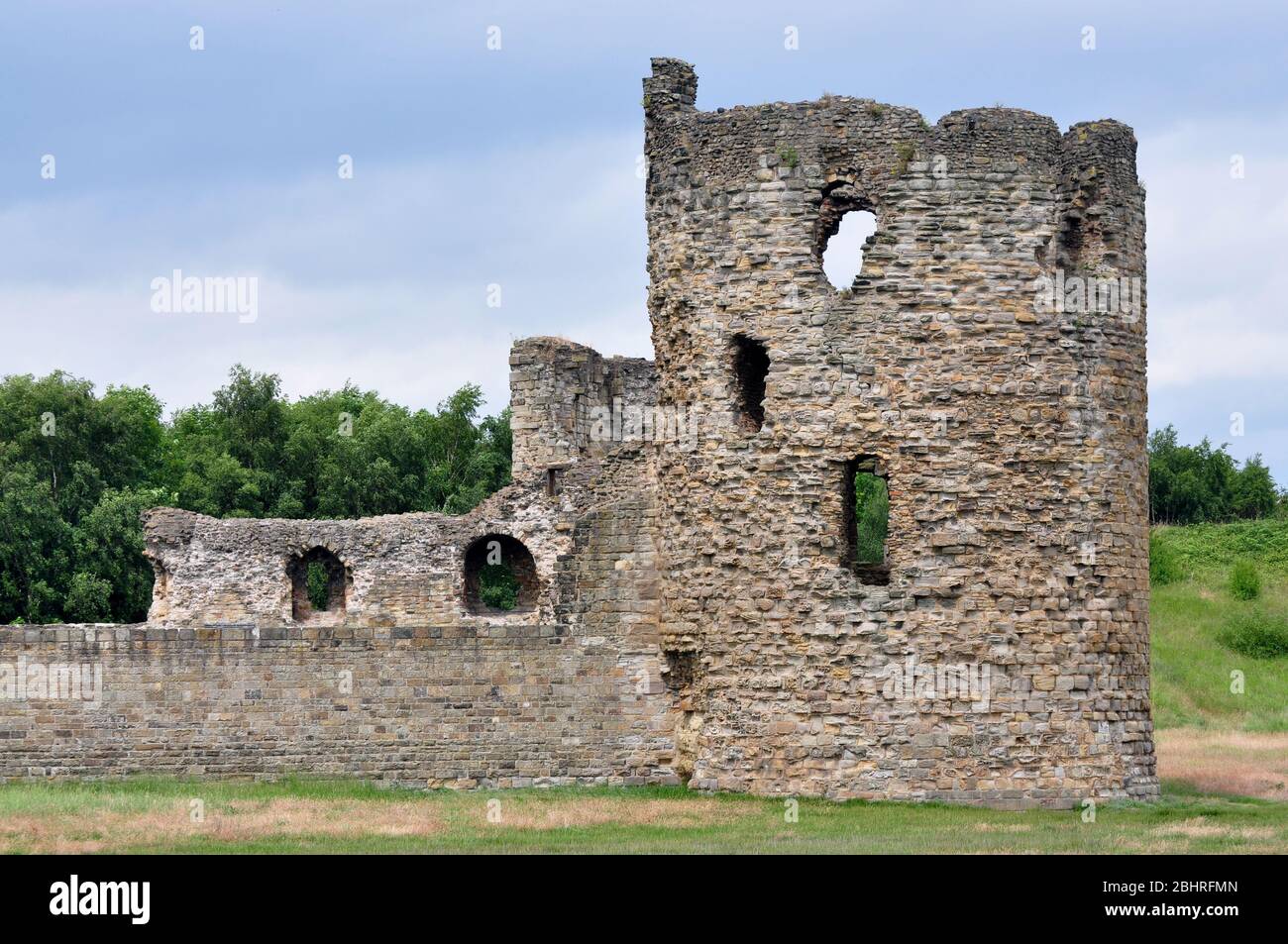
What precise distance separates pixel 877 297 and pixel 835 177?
1550 mm

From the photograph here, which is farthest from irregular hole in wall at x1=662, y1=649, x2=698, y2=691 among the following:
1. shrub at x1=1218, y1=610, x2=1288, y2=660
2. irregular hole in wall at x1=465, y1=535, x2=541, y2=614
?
shrub at x1=1218, y1=610, x2=1288, y2=660

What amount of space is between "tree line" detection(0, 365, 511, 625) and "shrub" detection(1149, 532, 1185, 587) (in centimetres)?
1629

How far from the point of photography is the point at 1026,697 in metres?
24.2

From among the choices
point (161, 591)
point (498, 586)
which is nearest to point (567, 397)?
point (161, 591)

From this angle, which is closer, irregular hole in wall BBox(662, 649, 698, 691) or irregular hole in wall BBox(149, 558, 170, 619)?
irregular hole in wall BBox(662, 649, 698, 691)

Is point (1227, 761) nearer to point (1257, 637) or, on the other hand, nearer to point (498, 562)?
point (1257, 637)

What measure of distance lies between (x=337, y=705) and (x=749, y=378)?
6480 millimetres

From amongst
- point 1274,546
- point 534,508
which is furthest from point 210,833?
point 1274,546

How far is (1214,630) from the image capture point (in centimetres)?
4300

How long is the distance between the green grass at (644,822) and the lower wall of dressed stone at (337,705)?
42 cm

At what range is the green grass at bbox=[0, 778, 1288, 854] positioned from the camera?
20.8 m

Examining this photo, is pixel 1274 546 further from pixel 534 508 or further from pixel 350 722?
pixel 350 722

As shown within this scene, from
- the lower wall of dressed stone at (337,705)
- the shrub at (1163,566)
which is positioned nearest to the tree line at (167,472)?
the shrub at (1163,566)

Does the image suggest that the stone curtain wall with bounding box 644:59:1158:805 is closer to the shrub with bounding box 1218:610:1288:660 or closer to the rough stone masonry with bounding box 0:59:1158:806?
the rough stone masonry with bounding box 0:59:1158:806
